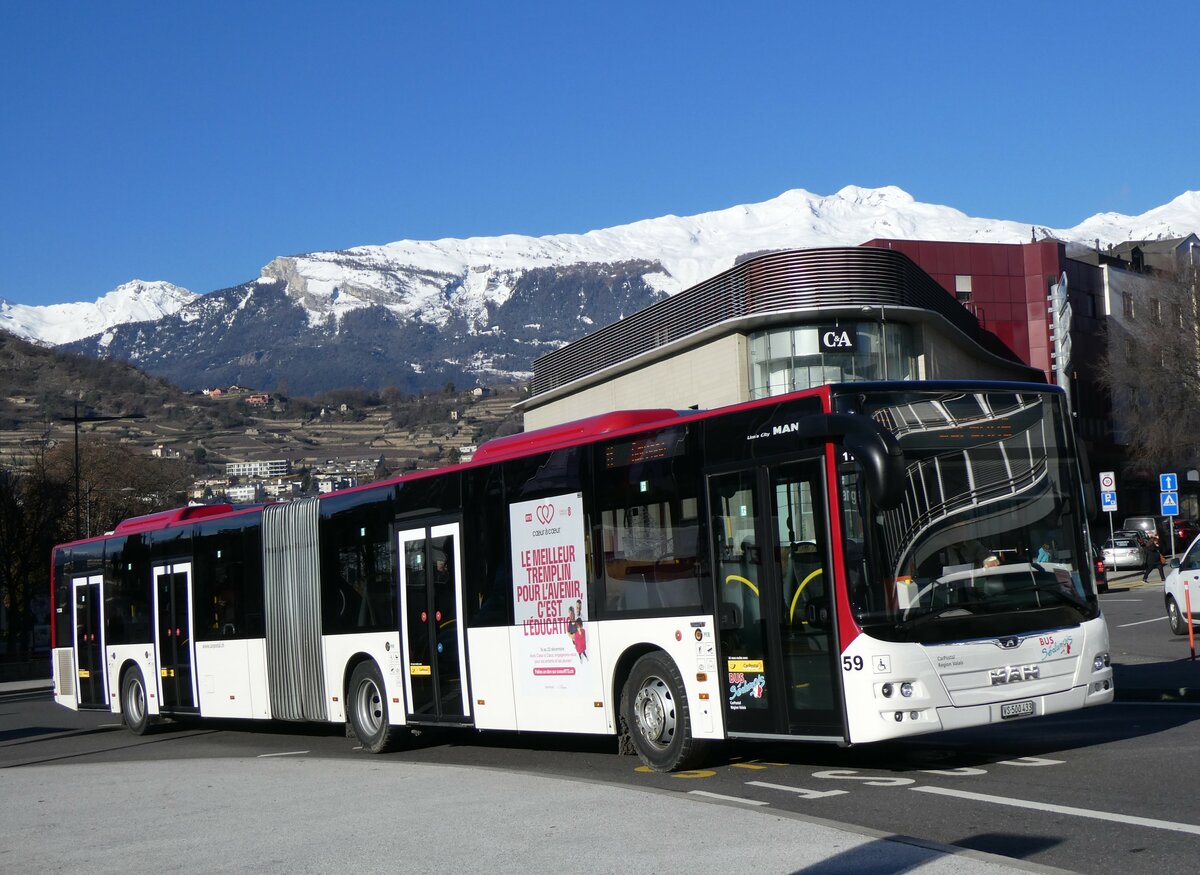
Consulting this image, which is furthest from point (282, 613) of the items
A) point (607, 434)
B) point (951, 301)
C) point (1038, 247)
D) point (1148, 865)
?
point (1038, 247)

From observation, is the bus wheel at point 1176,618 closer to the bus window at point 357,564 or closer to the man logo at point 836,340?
the bus window at point 357,564

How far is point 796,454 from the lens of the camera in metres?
10.8

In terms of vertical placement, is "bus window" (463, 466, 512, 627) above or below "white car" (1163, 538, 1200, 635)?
above

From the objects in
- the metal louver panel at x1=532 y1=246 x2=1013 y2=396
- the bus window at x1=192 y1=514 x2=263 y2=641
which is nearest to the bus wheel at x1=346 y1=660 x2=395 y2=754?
the bus window at x1=192 y1=514 x2=263 y2=641

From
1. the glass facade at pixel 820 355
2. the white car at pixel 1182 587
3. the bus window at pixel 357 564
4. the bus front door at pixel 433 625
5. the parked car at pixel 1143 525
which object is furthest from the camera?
the parked car at pixel 1143 525

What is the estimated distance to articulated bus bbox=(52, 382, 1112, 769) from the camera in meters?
10.4

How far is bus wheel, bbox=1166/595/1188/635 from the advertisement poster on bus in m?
13.5

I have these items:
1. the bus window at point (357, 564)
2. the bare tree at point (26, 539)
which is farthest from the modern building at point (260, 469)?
the bus window at point (357, 564)

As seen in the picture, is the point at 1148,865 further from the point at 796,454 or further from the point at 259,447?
the point at 259,447

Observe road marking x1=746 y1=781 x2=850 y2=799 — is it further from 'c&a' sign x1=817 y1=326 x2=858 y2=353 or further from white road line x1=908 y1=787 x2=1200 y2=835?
'c&a' sign x1=817 y1=326 x2=858 y2=353

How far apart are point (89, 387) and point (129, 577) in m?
174

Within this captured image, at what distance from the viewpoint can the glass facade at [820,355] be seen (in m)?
51.0

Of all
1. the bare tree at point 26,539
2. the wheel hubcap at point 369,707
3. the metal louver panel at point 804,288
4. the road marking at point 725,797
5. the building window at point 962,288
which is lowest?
the road marking at point 725,797

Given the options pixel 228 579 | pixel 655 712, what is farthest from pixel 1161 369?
pixel 655 712
